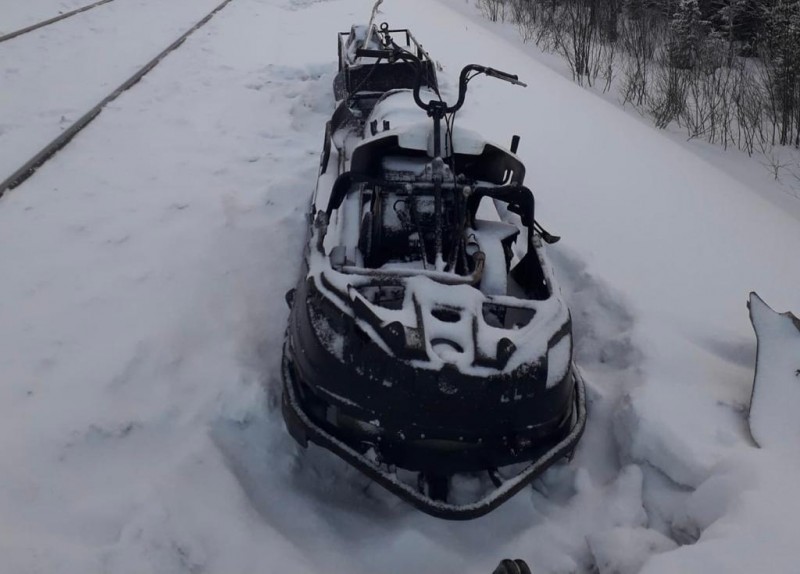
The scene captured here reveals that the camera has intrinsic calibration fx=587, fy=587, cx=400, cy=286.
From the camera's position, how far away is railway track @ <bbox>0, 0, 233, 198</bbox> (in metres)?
4.79

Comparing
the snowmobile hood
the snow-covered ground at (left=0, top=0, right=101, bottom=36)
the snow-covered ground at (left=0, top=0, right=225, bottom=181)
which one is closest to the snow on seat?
the snowmobile hood

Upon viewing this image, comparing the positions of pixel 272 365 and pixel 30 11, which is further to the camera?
pixel 30 11

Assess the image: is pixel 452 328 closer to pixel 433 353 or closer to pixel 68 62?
pixel 433 353

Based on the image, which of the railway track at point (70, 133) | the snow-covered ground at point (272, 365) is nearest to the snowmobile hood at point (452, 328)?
the snow-covered ground at point (272, 365)

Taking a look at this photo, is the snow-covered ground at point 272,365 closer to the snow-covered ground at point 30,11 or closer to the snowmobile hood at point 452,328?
the snowmobile hood at point 452,328

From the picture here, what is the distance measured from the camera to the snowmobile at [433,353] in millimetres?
2182

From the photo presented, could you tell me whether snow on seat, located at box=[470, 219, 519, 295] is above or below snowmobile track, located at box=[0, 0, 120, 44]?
below

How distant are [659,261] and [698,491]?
6.76 feet

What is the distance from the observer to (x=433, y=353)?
2.18 meters

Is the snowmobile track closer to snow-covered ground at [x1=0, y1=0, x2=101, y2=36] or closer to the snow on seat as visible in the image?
snow-covered ground at [x1=0, y1=0, x2=101, y2=36]

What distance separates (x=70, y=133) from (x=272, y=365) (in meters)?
4.00

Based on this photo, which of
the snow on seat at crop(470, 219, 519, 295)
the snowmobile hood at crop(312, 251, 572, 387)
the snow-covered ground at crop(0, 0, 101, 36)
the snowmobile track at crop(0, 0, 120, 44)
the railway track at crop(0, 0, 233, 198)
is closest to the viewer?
the snowmobile hood at crop(312, 251, 572, 387)

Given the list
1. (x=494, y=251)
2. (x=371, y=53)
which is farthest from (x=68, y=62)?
(x=494, y=251)

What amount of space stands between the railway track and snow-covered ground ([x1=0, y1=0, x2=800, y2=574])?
12 centimetres
